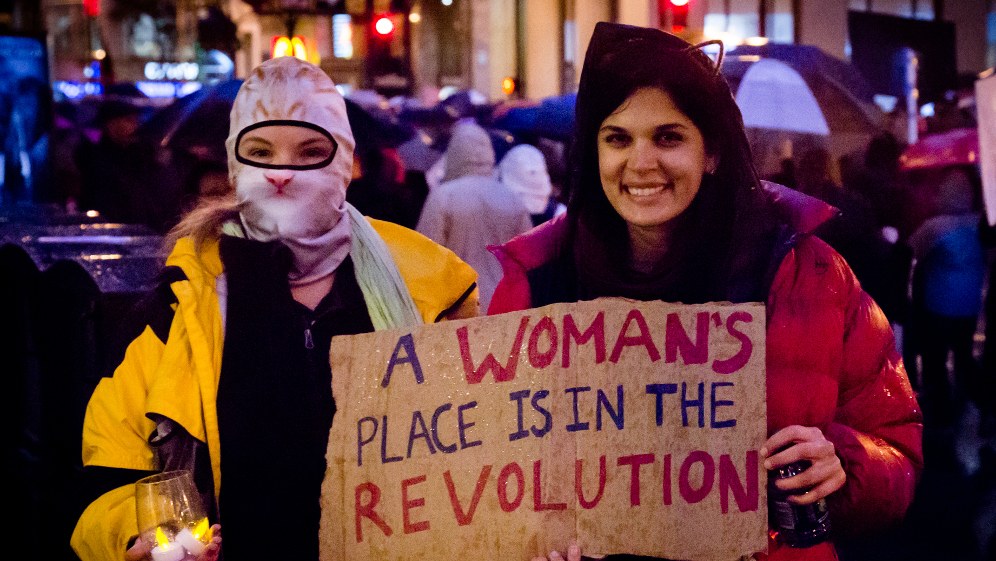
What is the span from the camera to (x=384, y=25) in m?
15.5

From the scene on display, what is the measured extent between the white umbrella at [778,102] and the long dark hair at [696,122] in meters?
5.01

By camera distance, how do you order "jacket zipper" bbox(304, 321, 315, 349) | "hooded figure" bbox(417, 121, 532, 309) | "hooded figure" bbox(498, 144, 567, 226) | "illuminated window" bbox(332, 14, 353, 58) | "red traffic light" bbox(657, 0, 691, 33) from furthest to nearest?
"illuminated window" bbox(332, 14, 353, 58) < "hooded figure" bbox(498, 144, 567, 226) < "red traffic light" bbox(657, 0, 691, 33) < "hooded figure" bbox(417, 121, 532, 309) < "jacket zipper" bbox(304, 321, 315, 349)

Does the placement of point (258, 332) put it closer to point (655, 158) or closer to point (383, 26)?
point (655, 158)

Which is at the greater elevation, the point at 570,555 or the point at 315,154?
the point at 315,154

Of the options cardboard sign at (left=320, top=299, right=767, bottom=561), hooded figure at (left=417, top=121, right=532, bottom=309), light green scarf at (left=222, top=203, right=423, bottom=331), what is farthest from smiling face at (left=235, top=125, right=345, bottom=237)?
hooded figure at (left=417, top=121, right=532, bottom=309)

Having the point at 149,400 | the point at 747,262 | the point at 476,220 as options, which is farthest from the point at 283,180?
the point at 476,220

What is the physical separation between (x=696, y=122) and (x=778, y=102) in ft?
17.6

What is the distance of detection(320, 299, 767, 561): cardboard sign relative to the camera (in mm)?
2107

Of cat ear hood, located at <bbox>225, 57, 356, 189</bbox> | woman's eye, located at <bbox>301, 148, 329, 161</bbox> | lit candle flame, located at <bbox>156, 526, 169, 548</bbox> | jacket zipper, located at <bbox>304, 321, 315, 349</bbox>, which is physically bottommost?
lit candle flame, located at <bbox>156, 526, 169, 548</bbox>

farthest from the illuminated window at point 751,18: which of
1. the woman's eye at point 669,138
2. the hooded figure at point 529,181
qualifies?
the woman's eye at point 669,138

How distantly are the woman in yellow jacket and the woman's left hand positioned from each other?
0.95 metres

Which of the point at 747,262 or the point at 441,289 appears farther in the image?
the point at 441,289

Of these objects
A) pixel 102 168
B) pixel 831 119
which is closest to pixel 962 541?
pixel 831 119

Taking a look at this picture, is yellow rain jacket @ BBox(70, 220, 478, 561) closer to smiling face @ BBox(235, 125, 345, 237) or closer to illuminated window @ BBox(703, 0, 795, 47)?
smiling face @ BBox(235, 125, 345, 237)
